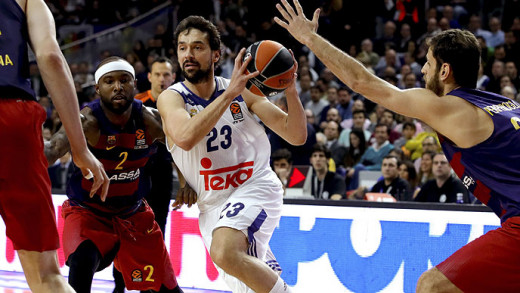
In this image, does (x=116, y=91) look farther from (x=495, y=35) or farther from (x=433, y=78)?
(x=495, y=35)

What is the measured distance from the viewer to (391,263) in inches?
251

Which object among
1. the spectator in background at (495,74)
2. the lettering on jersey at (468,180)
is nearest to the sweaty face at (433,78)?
the lettering on jersey at (468,180)

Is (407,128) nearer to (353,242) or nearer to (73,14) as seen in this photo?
(353,242)

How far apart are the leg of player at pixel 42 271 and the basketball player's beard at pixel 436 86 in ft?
7.33

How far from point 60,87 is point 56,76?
0.05m

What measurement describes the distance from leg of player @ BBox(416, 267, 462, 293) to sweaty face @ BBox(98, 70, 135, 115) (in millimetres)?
2471

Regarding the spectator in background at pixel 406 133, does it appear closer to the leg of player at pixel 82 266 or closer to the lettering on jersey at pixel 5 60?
the leg of player at pixel 82 266

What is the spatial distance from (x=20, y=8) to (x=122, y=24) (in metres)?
15.5

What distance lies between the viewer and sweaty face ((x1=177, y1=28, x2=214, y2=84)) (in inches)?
181

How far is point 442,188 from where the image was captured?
299 inches

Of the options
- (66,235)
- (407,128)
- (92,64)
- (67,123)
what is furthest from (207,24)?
(92,64)

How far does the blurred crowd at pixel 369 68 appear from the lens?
28.1 ft

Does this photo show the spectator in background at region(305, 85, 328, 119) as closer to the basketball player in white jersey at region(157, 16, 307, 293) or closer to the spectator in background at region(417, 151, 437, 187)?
the spectator in background at region(417, 151, 437, 187)

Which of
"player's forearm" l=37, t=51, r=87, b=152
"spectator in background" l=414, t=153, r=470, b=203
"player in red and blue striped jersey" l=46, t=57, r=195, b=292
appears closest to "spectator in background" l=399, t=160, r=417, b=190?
"spectator in background" l=414, t=153, r=470, b=203
